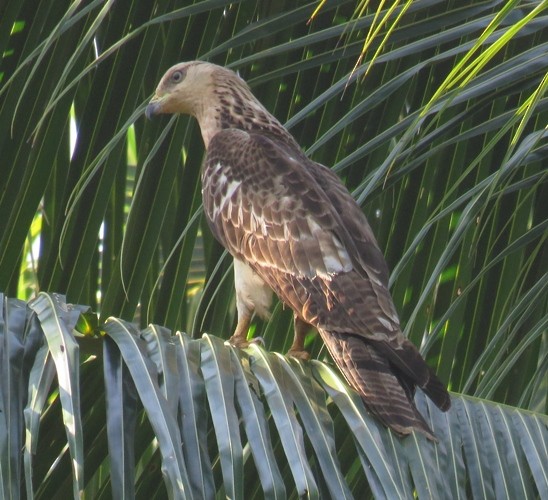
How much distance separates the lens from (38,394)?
243 cm

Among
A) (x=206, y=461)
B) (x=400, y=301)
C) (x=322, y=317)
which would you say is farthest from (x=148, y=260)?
(x=206, y=461)

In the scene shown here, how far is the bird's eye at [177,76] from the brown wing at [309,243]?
30cm

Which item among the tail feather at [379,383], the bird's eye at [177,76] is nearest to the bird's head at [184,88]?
the bird's eye at [177,76]

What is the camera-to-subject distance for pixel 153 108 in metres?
4.43

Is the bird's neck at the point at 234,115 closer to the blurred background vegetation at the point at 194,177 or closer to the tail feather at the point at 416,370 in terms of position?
the blurred background vegetation at the point at 194,177

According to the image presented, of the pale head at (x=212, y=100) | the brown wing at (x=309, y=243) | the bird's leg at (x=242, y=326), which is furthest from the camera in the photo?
the pale head at (x=212, y=100)

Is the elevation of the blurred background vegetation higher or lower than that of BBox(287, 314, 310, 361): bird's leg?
higher

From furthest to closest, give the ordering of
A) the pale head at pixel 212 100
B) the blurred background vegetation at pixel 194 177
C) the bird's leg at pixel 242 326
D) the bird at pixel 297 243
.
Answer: the pale head at pixel 212 100 < the bird's leg at pixel 242 326 < the blurred background vegetation at pixel 194 177 < the bird at pixel 297 243

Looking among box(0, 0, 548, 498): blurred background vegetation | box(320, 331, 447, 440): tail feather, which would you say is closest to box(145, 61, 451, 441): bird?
box(320, 331, 447, 440): tail feather

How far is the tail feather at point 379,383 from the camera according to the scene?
124 inches

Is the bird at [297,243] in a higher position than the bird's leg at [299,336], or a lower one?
higher

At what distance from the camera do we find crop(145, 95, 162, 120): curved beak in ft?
14.1

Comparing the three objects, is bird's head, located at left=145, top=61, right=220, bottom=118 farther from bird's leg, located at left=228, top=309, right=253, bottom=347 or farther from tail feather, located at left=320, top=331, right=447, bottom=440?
tail feather, located at left=320, top=331, right=447, bottom=440

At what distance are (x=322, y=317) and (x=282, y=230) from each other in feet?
1.77
